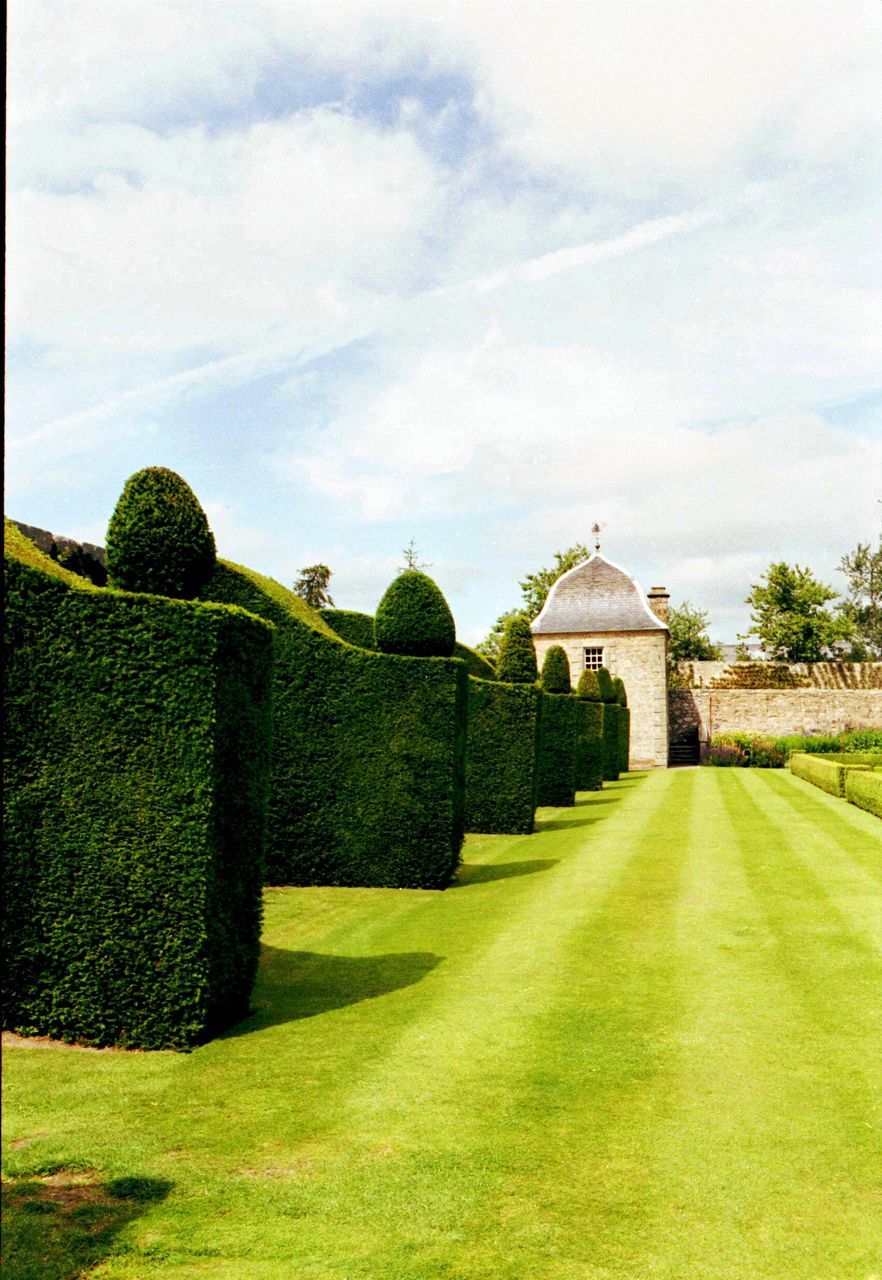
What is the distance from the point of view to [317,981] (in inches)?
315

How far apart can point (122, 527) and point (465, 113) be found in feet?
12.1

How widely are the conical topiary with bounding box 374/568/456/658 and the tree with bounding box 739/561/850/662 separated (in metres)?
46.2

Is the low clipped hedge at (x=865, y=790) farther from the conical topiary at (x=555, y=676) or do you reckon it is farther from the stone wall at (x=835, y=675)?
the stone wall at (x=835, y=675)

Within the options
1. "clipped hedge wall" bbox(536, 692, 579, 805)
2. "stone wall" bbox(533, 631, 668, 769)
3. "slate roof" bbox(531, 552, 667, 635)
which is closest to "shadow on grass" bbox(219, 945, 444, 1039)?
"clipped hedge wall" bbox(536, 692, 579, 805)

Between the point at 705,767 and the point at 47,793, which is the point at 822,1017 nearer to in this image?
the point at 47,793

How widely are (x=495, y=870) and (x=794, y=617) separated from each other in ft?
150

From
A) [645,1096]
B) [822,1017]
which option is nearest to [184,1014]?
[645,1096]

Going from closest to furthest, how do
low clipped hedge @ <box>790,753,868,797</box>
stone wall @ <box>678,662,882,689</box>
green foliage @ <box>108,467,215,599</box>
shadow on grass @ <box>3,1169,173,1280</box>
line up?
shadow on grass @ <box>3,1169,173,1280</box>
green foliage @ <box>108,467,215,599</box>
low clipped hedge @ <box>790,753,868,797</box>
stone wall @ <box>678,662,882,689</box>

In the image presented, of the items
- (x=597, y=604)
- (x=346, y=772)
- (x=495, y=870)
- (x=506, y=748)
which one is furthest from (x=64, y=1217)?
(x=597, y=604)

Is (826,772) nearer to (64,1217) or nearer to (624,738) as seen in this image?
(624,738)

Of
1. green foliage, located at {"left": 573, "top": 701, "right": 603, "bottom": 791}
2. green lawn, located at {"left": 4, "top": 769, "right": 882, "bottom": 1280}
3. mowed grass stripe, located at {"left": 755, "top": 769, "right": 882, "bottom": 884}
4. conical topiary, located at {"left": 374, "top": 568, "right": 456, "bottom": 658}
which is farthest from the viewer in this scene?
green foliage, located at {"left": 573, "top": 701, "right": 603, "bottom": 791}

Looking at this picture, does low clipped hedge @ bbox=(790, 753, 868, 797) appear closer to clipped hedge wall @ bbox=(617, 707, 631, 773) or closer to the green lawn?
clipped hedge wall @ bbox=(617, 707, 631, 773)

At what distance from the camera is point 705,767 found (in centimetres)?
3878

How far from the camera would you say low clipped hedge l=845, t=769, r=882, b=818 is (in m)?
20.0
